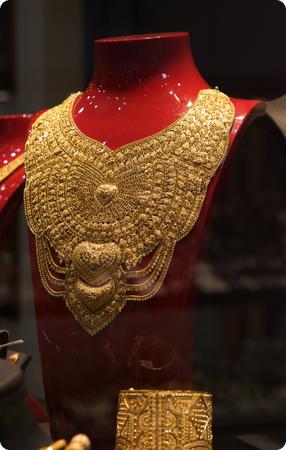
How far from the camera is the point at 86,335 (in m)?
1.71

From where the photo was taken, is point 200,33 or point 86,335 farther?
point 200,33

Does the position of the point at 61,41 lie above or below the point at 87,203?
above

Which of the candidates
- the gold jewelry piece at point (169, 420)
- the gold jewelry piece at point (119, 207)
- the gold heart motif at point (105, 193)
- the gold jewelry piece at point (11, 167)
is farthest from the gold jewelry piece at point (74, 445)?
the gold jewelry piece at point (11, 167)

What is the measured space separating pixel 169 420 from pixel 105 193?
337mm

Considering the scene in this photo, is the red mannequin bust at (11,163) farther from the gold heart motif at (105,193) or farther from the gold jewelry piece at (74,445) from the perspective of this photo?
the gold jewelry piece at (74,445)

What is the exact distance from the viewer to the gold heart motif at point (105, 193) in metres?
1.73

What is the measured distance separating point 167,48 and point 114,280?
343 mm

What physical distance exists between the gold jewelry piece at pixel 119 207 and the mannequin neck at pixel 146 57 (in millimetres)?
60

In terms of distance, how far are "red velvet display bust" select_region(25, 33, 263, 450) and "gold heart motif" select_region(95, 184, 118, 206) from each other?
7 cm

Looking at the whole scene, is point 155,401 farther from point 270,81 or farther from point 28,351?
point 270,81

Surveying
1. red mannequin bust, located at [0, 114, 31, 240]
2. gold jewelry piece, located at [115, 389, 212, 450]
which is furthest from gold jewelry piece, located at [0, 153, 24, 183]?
gold jewelry piece, located at [115, 389, 212, 450]

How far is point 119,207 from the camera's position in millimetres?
1721

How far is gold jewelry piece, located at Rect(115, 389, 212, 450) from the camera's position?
1581 mm

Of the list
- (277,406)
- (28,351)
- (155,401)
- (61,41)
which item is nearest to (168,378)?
(155,401)
